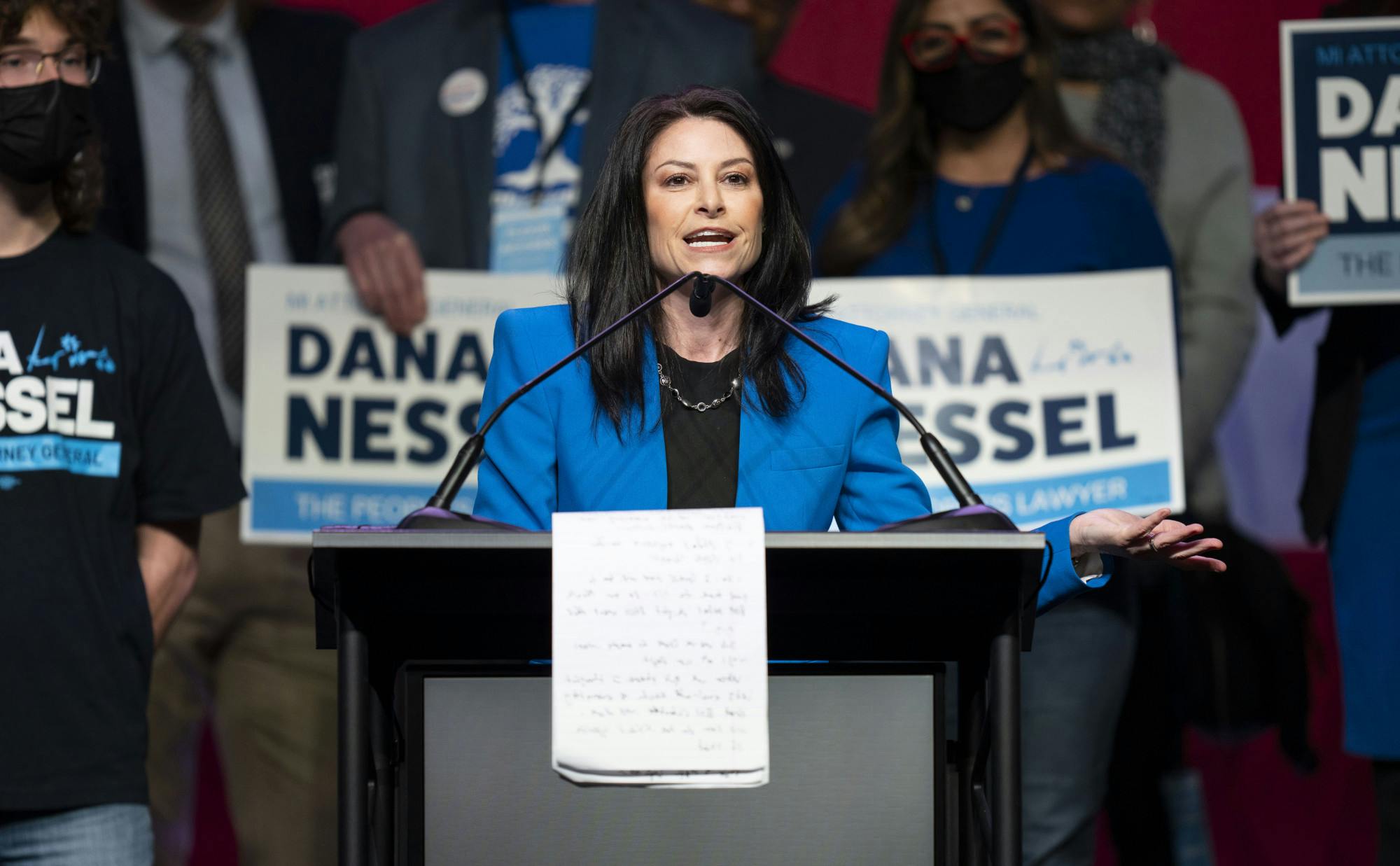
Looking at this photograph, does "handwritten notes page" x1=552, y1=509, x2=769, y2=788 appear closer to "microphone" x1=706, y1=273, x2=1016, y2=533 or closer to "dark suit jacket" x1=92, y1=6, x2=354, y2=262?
"microphone" x1=706, y1=273, x2=1016, y2=533

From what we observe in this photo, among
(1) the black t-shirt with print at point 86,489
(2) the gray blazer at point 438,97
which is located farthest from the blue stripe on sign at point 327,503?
(1) the black t-shirt with print at point 86,489

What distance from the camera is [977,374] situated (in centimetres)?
387

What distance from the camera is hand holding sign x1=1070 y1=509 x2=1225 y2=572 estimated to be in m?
1.78

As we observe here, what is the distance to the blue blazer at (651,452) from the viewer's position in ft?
6.79

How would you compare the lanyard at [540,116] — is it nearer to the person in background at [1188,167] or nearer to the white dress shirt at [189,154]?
the white dress shirt at [189,154]

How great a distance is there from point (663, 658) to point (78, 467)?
1549mm

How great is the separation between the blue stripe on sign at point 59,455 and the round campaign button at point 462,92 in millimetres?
1567

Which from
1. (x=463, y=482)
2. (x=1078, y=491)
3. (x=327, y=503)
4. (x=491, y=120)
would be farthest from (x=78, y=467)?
(x=1078, y=491)

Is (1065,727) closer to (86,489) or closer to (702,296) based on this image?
(702,296)

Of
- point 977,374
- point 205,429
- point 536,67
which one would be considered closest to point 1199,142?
point 977,374

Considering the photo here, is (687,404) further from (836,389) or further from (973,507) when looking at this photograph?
(973,507)

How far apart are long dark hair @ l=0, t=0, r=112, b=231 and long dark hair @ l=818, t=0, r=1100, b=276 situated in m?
1.76

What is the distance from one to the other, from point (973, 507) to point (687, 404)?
1.84 feet
